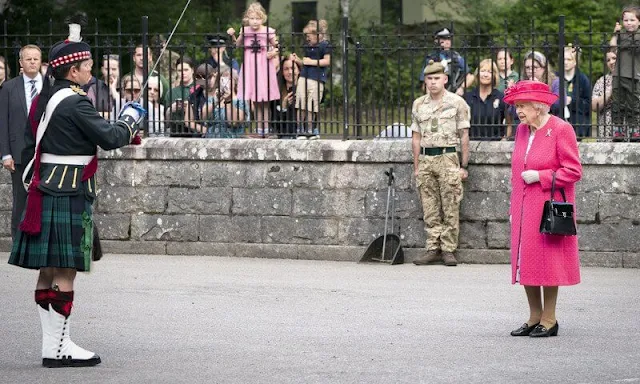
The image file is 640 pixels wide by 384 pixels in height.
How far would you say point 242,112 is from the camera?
48.6 ft

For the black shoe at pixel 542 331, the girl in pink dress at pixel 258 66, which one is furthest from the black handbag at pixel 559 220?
the girl in pink dress at pixel 258 66

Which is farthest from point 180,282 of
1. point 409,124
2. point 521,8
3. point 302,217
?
point 521,8

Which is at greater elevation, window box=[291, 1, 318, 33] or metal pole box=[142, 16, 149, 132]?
window box=[291, 1, 318, 33]

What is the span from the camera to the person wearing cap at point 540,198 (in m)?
9.58

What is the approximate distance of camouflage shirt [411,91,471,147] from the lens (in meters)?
13.7

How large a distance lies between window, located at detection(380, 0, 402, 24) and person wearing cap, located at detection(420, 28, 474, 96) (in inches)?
904

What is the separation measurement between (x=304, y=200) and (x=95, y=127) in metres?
6.04

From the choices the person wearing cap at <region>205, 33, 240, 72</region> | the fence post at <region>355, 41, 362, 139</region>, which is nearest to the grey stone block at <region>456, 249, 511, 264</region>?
the fence post at <region>355, 41, 362, 139</region>

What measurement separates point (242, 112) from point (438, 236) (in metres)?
2.53

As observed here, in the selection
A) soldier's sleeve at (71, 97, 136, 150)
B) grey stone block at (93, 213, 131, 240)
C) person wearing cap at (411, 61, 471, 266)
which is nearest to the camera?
soldier's sleeve at (71, 97, 136, 150)

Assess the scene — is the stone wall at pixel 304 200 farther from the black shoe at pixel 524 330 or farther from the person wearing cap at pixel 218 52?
the black shoe at pixel 524 330

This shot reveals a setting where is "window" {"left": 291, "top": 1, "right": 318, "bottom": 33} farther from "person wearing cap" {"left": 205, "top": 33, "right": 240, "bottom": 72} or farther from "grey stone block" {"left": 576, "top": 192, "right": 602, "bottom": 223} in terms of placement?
"grey stone block" {"left": 576, "top": 192, "right": 602, "bottom": 223}

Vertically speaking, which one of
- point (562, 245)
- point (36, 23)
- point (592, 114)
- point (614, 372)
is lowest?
point (614, 372)

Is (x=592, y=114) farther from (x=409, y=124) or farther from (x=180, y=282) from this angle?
(x=180, y=282)
